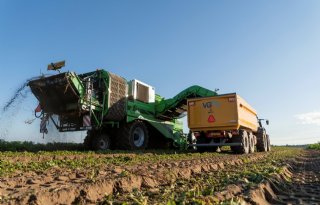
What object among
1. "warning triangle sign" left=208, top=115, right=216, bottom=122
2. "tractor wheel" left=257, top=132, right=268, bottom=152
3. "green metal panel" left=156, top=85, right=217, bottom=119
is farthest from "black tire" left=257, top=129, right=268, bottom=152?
"warning triangle sign" left=208, top=115, right=216, bottom=122

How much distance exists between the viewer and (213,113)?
42.2 ft

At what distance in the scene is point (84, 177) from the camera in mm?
4984

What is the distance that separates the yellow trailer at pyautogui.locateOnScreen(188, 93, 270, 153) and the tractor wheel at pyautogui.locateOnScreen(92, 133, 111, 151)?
3.44 metres

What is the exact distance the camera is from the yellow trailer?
12500 millimetres

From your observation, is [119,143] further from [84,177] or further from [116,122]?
[84,177]

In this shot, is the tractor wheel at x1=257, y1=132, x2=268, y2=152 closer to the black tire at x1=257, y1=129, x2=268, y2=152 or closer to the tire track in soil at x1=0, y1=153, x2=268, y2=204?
the black tire at x1=257, y1=129, x2=268, y2=152

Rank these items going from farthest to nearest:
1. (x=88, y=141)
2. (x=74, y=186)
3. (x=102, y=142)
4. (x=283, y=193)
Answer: (x=88, y=141) < (x=102, y=142) < (x=283, y=193) < (x=74, y=186)

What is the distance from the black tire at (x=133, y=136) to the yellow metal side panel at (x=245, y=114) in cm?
391

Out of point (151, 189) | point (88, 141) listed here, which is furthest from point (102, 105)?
point (151, 189)

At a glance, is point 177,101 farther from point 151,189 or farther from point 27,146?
point 151,189

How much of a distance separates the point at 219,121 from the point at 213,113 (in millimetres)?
397

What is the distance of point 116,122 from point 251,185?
8.57 metres

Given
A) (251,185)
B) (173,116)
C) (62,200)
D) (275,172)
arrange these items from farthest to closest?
(173,116), (275,172), (251,185), (62,200)

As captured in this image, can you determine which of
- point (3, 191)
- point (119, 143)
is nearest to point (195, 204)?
point (3, 191)
